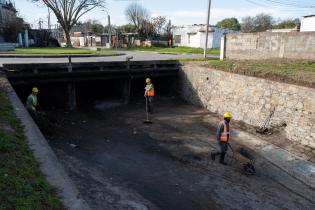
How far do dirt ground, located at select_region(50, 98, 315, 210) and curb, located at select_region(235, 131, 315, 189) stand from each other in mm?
280

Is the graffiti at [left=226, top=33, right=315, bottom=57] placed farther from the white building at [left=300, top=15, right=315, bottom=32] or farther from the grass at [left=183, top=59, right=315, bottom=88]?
the white building at [left=300, top=15, right=315, bottom=32]

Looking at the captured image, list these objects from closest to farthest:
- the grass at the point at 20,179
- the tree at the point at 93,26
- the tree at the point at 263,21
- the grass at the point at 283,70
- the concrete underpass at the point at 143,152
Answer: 1. the grass at the point at 20,179
2. the concrete underpass at the point at 143,152
3. the grass at the point at 283,70
4. the tree at the point at 263,21
5. the tree at the point at 93,26

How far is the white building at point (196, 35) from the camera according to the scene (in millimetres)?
43000

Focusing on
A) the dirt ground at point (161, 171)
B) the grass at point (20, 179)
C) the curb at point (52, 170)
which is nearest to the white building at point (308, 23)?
the dirt ground at point (161, 171)

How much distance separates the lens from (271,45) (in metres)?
18.3

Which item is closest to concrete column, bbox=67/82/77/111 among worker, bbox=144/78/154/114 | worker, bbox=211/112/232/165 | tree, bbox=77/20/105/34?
worker, bbox=144/78/154/114

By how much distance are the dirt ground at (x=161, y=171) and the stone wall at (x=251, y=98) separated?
83.1 inches

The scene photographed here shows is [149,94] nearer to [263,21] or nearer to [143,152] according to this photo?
[143,152]

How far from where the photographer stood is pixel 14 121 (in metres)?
8.23

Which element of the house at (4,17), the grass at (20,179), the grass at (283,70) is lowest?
the grass at (20,179)

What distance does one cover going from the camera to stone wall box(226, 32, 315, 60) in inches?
648

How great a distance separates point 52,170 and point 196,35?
4334cm

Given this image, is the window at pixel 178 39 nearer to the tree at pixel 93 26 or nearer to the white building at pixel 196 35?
the white building at pixel 196 35

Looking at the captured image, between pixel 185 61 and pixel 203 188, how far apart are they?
1354cm
